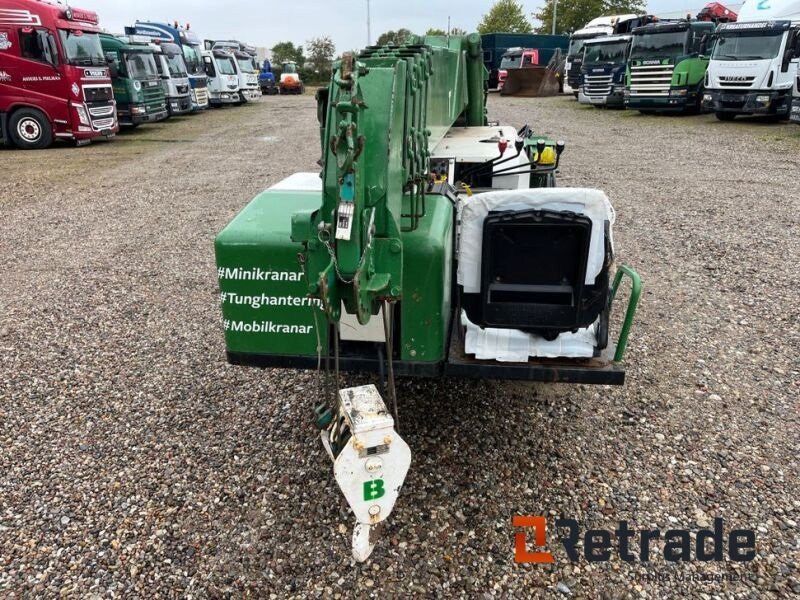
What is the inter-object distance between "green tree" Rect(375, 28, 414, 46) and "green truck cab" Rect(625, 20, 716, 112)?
16229 mm

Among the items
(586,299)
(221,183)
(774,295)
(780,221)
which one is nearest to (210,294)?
(586,299)

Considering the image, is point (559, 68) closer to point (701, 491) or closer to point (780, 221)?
point (780, 221)

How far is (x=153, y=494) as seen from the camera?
3039 mm

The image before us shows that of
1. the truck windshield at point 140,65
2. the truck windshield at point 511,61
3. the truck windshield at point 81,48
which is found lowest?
the truck windshield at point 511,61

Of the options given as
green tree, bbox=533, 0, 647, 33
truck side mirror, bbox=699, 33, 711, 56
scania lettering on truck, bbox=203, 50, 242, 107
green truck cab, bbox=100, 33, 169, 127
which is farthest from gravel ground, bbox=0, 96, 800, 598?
green tree, bbox=533, 0, 647, 33

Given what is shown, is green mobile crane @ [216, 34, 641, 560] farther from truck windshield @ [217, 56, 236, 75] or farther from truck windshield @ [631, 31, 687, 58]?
truck windshield @ [217, 56, 236, 75]

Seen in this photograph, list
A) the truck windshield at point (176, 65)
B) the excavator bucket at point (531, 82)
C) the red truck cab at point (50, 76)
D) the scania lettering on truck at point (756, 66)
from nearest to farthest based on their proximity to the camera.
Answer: the red truck cab at point (50, 76) → the scania lettering on truck at point (756, 66) → the truck windshield at point (176, 65) → the excavator bucket at point (531, 82)

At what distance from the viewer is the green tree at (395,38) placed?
3.57m

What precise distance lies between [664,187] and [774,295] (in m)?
4.56

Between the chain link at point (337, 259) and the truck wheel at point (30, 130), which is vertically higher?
the chain link at point (337, 259)

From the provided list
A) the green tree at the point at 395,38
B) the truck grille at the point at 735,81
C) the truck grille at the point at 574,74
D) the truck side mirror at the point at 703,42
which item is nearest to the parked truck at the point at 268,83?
the truck grille at the point at 574,74

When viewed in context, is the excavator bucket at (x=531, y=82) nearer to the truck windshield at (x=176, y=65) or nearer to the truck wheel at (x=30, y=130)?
the truck windshield at (x=176, y=65)

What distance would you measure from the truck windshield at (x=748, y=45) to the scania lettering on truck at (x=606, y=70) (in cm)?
482

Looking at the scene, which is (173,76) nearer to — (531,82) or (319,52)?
(531,82)
